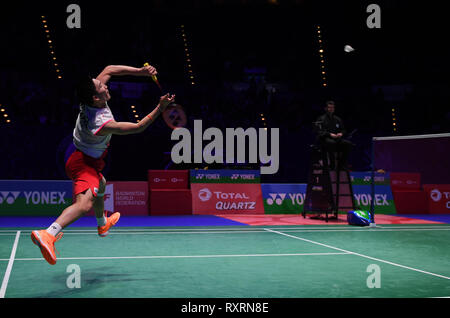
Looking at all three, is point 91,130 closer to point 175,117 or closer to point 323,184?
point 323,184

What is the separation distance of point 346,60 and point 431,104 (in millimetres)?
4982

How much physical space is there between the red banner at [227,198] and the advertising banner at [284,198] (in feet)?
0.58

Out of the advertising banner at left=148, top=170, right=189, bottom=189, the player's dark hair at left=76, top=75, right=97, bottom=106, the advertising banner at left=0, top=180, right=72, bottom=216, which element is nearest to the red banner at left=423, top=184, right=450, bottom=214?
the advertising banner at left=148, top=170, right=189, bottom=189

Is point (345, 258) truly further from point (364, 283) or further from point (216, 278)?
point (216, 278)

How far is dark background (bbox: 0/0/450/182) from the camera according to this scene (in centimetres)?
1605

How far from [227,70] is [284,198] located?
37.1 ft

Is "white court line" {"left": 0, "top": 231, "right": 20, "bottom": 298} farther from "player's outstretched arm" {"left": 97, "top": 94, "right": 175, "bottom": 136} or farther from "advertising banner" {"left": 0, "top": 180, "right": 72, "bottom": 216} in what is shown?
"advertising banner" {"left": 0, "top": 180, "right": 72, "bottom": 216}

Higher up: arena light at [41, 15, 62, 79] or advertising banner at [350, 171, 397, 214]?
arena light at [41, 15, 62, 79]

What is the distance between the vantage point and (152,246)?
7340 millimetres

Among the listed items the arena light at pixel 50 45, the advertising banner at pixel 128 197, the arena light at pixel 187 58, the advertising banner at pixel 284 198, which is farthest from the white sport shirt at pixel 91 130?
the arena light at pixel 187 58

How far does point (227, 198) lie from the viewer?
1301cm

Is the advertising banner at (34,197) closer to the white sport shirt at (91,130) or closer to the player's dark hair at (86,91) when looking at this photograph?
the white sport shirt at (91,130)

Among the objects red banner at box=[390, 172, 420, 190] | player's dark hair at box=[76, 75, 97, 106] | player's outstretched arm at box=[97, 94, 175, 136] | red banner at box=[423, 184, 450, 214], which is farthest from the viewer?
red banner at box=[390, 172, 420, 190]

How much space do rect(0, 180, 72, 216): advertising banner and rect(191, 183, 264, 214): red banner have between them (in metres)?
3.11
